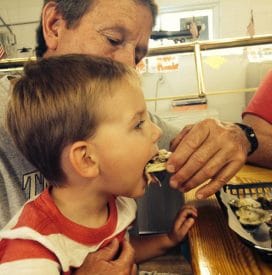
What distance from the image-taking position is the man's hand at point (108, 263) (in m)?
0.81

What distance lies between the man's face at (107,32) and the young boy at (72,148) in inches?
12.5

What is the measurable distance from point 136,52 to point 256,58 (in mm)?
1193

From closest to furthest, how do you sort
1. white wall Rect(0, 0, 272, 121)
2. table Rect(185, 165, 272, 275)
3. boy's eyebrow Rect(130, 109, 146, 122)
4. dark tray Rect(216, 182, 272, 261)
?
table Rect(185, 165, 272, 275)
boy's eyebrow Rect(130, 109, 146, 122)
dark tray Rect(216, 182, 272, 261)
white wall Rect(0, 0, 272, 121)

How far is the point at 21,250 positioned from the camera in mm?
750

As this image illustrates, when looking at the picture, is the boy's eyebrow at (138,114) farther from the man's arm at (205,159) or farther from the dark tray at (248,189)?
the dark tray at (248,189)

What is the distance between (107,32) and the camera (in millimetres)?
1171

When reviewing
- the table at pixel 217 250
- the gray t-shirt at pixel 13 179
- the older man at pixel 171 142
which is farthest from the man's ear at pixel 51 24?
the table at pixel 217 250

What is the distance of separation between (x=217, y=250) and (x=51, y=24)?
3.14ft

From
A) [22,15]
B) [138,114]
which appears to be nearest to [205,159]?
[138,114]

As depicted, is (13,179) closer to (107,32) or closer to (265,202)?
(107,32)

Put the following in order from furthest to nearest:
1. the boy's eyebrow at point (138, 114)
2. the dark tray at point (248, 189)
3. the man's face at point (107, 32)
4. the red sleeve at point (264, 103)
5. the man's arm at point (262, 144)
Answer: the red sleeve at point (264, 103) < the man's arm at point (262, 144) < the man's face at point (107, 32) < the dark tray at point (248, 189) < the boy's eyebrow at point (138, 114)

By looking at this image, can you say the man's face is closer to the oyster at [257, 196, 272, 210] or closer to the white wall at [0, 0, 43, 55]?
the oyster at [257, 196, 272, 210]

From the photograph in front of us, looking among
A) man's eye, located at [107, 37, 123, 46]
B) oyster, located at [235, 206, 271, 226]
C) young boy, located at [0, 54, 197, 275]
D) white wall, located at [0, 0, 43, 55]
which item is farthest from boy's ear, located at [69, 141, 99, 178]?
white wall, located at [0, 0, 43, 55]

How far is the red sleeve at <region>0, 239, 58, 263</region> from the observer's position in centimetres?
74
